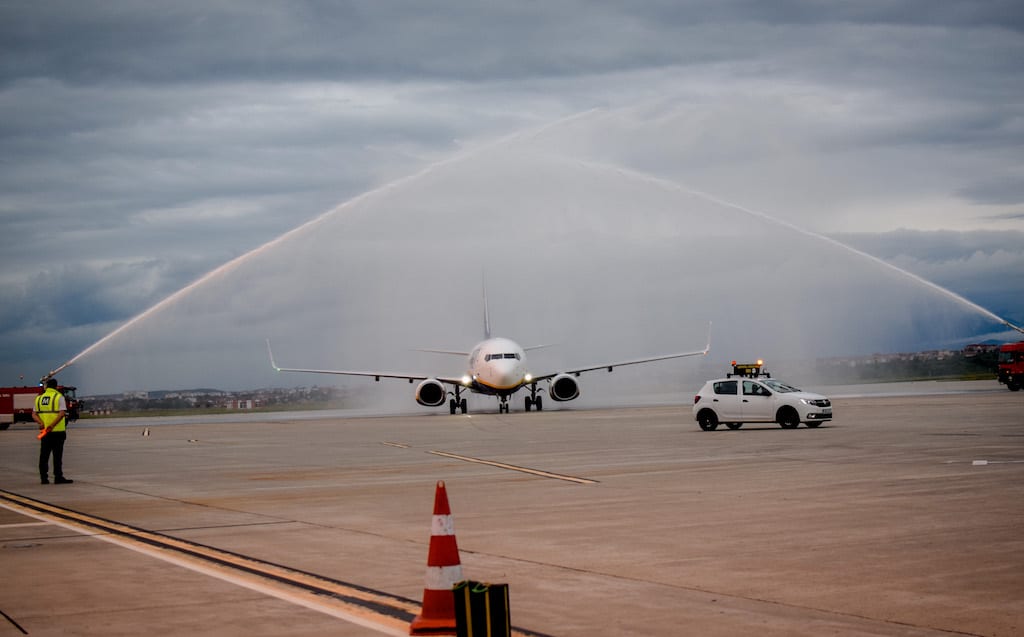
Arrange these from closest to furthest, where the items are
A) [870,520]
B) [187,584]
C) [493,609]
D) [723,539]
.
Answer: [493,609] < [187,584] < [723,539] < [870,520]

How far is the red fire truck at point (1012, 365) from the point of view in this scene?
227ft

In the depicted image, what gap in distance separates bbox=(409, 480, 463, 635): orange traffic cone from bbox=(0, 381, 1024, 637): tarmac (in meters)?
0.27

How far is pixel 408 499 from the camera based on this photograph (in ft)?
63.0

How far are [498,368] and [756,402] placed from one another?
26.5 meters

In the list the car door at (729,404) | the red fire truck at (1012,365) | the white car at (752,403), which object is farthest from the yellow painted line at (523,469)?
the red fire truck at (1012,365)

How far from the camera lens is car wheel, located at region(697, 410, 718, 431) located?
37562mm

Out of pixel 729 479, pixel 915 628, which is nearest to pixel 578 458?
pixel 729 479

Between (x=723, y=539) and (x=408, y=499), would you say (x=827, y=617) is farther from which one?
(x=408, y=499)

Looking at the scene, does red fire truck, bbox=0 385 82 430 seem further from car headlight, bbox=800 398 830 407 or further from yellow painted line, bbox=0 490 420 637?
yellow painted line, bbox=0 490 420 637

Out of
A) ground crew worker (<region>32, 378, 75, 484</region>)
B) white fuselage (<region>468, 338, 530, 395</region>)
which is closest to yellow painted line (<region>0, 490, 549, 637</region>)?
ground crew worker (<region>32, 378, 75, 484</region>)

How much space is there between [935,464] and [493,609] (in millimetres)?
16662

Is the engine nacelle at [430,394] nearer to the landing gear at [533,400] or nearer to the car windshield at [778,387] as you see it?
the landing gear at [533,400]

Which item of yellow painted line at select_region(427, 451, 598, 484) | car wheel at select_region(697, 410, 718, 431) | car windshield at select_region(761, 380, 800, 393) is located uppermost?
car windshield at select_region(761, 380, 800, 393)

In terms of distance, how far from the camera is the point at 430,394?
216ft
